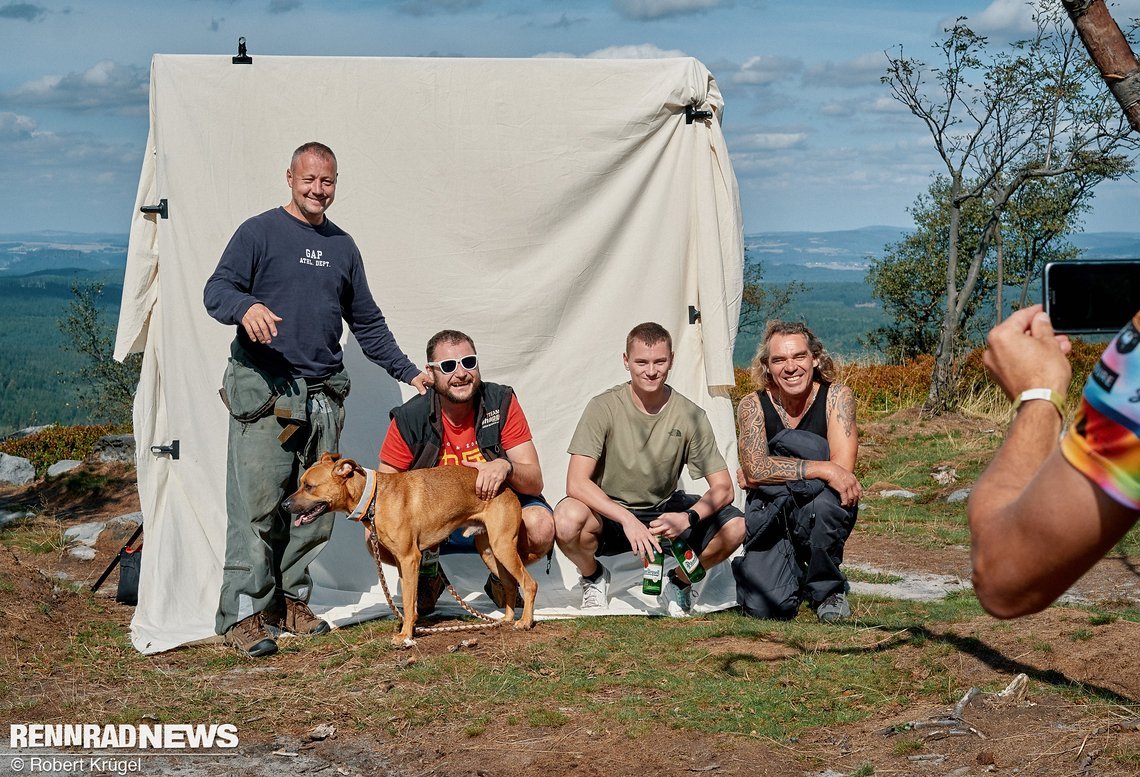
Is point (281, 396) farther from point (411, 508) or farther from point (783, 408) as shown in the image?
point (783, 408)

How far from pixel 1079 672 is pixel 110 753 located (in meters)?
3.34

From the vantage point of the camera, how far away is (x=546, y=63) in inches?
243

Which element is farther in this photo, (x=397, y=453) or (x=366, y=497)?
(x=397, y=453)

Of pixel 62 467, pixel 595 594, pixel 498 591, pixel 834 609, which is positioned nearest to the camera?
pixel 834 609

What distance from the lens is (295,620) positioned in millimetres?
5445

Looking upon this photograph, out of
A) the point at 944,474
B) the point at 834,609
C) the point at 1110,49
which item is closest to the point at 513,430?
the point at 834,609

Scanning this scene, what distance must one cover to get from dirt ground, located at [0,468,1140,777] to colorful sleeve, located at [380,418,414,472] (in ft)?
3.41

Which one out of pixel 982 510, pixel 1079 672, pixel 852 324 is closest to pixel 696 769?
pixel 1079 672

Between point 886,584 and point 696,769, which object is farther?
point 886,584

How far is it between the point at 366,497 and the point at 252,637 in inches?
32.9

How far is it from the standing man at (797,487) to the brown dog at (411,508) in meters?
1.11

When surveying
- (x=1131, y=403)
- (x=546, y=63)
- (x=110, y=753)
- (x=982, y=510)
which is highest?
(x=546, y=63)

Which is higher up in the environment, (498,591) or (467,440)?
(467,440)

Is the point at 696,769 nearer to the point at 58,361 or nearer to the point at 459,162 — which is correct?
the point at 459,162
